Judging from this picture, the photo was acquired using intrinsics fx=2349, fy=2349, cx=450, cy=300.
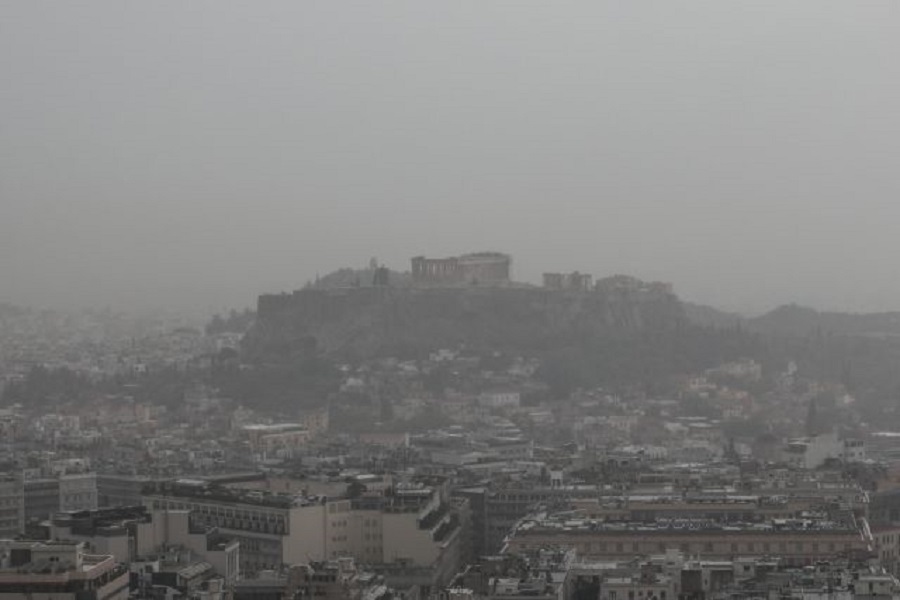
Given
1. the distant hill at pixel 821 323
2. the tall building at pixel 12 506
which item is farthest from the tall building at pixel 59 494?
the distant hill at pixel 821 323

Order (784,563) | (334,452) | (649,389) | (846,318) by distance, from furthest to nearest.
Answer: (846,318)
(649,389)
(334,452)
(784,563)

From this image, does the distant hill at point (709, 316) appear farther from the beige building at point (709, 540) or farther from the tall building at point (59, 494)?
the beige building at point (709, 540)

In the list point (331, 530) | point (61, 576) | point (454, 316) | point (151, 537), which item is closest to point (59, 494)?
point (331, 530)

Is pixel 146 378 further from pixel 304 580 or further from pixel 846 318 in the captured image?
pixel 304 580

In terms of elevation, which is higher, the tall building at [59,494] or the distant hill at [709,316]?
the distant hill at [709,316]

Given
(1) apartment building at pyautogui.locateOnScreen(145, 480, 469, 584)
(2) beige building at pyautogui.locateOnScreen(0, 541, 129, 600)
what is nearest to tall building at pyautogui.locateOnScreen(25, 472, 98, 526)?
(1) apartment building at pyautogui.locateOnScreen(145, 480, 469, 584)

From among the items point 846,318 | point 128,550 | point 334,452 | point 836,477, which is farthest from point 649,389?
point 128,550

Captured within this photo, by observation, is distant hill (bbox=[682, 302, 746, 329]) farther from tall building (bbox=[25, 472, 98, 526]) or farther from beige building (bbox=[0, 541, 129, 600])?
beige building (bbox=[0, 541, 129, 600])

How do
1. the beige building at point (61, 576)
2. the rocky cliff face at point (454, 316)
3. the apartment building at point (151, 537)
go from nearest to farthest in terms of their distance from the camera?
the beige building at point (61, 576) → the apartment building at point (151, 537) → the rocky cliff face at point (454, 316)

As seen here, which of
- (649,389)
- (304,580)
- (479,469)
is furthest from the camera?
(649,389)
